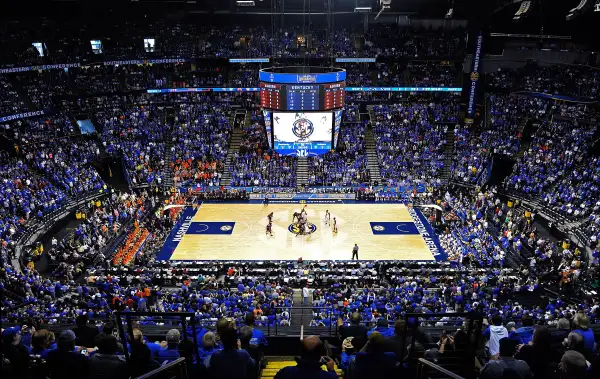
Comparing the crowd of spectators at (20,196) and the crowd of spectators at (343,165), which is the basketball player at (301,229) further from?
the crowd of spectators at (20,196)

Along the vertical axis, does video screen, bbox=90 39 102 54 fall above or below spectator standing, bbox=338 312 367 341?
above

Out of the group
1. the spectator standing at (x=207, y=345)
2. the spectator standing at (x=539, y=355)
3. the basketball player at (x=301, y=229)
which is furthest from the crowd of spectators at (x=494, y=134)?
the spectator standing at (x=207, y=345)

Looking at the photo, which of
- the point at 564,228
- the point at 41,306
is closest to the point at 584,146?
the point at 564,228

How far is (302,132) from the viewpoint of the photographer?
35.0 meters

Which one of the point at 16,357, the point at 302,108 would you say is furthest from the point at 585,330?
the point at 302,108

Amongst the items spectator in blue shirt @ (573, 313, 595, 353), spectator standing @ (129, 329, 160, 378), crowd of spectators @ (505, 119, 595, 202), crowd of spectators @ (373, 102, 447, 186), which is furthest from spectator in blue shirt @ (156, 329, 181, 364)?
crowd of spectators @ (373, 102, 447, 186)

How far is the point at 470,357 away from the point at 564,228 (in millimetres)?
24057

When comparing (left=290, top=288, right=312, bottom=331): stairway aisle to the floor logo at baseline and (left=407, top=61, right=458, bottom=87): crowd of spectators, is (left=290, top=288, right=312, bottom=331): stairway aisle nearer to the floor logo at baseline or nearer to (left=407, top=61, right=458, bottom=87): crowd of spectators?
the floor logo at baseline

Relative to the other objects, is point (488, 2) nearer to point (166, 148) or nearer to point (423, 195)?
point (423, 195)

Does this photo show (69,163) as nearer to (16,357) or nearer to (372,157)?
(372,157)

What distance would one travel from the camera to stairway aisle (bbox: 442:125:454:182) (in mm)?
37434

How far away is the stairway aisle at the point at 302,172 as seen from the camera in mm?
37188

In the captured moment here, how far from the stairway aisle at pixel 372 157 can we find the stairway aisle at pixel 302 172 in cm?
549

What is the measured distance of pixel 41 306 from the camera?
1723 cm
